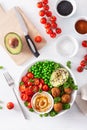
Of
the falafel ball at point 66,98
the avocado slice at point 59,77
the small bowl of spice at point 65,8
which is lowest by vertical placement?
the falafel ball at point 66,98

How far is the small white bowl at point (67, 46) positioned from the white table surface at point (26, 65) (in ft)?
0.06

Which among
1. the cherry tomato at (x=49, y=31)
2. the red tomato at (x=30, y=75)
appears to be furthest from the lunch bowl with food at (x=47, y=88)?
the cherry tomato at (x=49, y=31)

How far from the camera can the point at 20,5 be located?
168 cm

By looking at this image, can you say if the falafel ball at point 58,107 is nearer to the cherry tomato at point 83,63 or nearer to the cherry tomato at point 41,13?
the cherry tomato at point 83,63

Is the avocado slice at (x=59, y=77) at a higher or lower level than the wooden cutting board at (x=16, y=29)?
lower

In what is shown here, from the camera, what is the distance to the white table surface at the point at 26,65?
1.64m

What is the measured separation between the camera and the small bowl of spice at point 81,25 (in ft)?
5.36

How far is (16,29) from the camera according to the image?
168 centimetres

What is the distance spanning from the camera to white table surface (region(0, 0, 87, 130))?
5.39 ft

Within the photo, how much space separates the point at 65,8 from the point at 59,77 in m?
0.26

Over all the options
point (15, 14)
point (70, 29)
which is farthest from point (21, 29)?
point (70, 29)

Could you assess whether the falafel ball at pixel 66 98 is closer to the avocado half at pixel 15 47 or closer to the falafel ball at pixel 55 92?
the falafel ball at pixel 55 92

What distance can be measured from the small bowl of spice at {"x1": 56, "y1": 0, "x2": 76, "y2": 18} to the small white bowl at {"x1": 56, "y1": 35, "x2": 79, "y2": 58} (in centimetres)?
9

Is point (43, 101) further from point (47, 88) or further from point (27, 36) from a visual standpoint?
point (27, 36)
